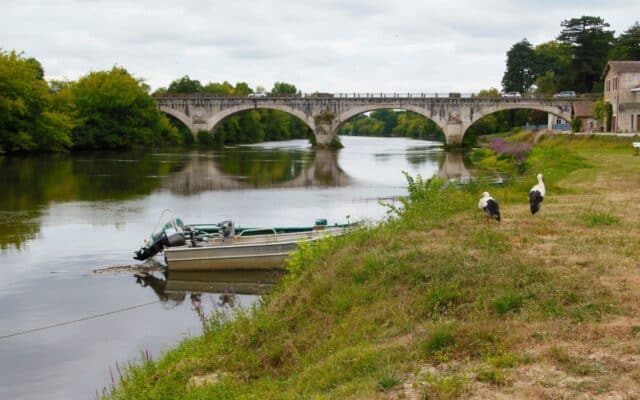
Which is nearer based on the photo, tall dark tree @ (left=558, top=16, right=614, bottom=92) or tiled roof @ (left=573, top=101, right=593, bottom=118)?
tiled roof @ (left=573, top=101, right=593, bottom=118)

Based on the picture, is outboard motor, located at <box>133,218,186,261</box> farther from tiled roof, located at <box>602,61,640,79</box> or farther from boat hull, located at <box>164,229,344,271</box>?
tiled roof, located at <box>602,61,640,79</box>

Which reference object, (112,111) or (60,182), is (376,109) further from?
(60,182)

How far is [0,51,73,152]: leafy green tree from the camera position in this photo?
200 feet

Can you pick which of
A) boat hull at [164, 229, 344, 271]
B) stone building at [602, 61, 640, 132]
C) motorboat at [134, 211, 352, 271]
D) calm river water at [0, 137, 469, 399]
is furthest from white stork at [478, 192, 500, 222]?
stone building at [602, 61, 640, 132]

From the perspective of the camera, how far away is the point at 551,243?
38.8 ft

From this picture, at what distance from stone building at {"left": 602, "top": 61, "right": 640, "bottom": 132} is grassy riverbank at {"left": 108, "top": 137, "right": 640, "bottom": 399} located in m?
44.5

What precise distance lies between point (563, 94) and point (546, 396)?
7685cm

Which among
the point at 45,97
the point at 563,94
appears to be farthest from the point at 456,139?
the point at 45,97

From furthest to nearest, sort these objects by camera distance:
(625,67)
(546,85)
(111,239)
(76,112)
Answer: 1. (546,85)
2. (76,112)
3. (625,67)
4. (111,239)

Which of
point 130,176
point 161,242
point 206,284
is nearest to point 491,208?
point 206,284

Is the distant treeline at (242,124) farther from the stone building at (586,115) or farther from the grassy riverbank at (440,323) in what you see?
the grassy riverbank at (440,323)

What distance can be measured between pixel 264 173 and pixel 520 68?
251ft

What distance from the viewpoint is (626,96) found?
54.4 meters

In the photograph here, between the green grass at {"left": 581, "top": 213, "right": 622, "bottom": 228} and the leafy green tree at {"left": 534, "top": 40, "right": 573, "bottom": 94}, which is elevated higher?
the leafy green tree at {"left": 534, "top": 40, "right": 573, "bottom": 94}
